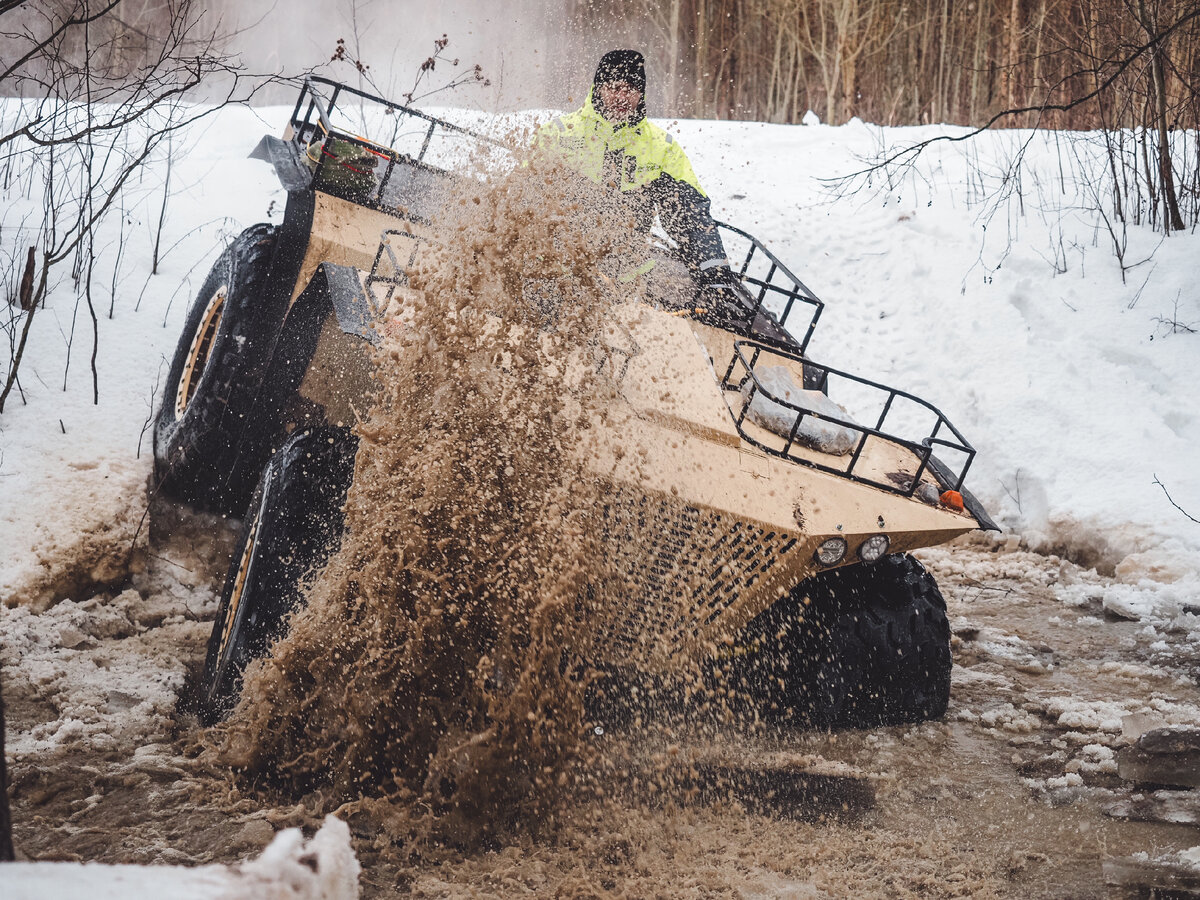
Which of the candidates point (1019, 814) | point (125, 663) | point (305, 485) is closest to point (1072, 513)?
point (1019, 814)

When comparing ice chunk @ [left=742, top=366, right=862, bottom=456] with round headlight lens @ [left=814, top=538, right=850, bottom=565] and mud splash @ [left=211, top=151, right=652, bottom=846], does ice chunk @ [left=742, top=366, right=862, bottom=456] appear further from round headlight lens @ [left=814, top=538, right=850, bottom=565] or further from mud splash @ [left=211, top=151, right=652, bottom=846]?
mud splash @ [left=211, top=151, right=652, bottom=846]

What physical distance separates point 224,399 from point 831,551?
2.82 meters

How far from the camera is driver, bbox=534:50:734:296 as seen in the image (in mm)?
4742

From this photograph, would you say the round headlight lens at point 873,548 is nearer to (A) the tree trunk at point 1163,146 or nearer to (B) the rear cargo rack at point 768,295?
(B) the rear cargo rack at point 768,295

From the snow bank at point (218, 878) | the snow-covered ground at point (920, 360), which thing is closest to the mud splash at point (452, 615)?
the snow-covered ground at point (920, 360)

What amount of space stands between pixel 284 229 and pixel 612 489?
8.26ft

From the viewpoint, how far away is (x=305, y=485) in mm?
3404

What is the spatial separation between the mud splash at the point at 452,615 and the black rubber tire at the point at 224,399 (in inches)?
57.5

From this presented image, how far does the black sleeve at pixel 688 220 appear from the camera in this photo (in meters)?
4.76

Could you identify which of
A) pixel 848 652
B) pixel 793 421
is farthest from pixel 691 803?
pixel 793 421

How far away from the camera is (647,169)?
16.2ft

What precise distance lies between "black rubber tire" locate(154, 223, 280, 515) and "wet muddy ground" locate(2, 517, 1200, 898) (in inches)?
20.4

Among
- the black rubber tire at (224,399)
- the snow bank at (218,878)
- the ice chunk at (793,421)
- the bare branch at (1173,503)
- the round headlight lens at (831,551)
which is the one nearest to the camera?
the snow bank at (218,878)

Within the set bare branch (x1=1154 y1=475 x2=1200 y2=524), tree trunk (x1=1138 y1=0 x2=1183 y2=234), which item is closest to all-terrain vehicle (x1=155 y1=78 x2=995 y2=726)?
bare branch (x1=1154 y1=475 x2=1200 y2=524)
